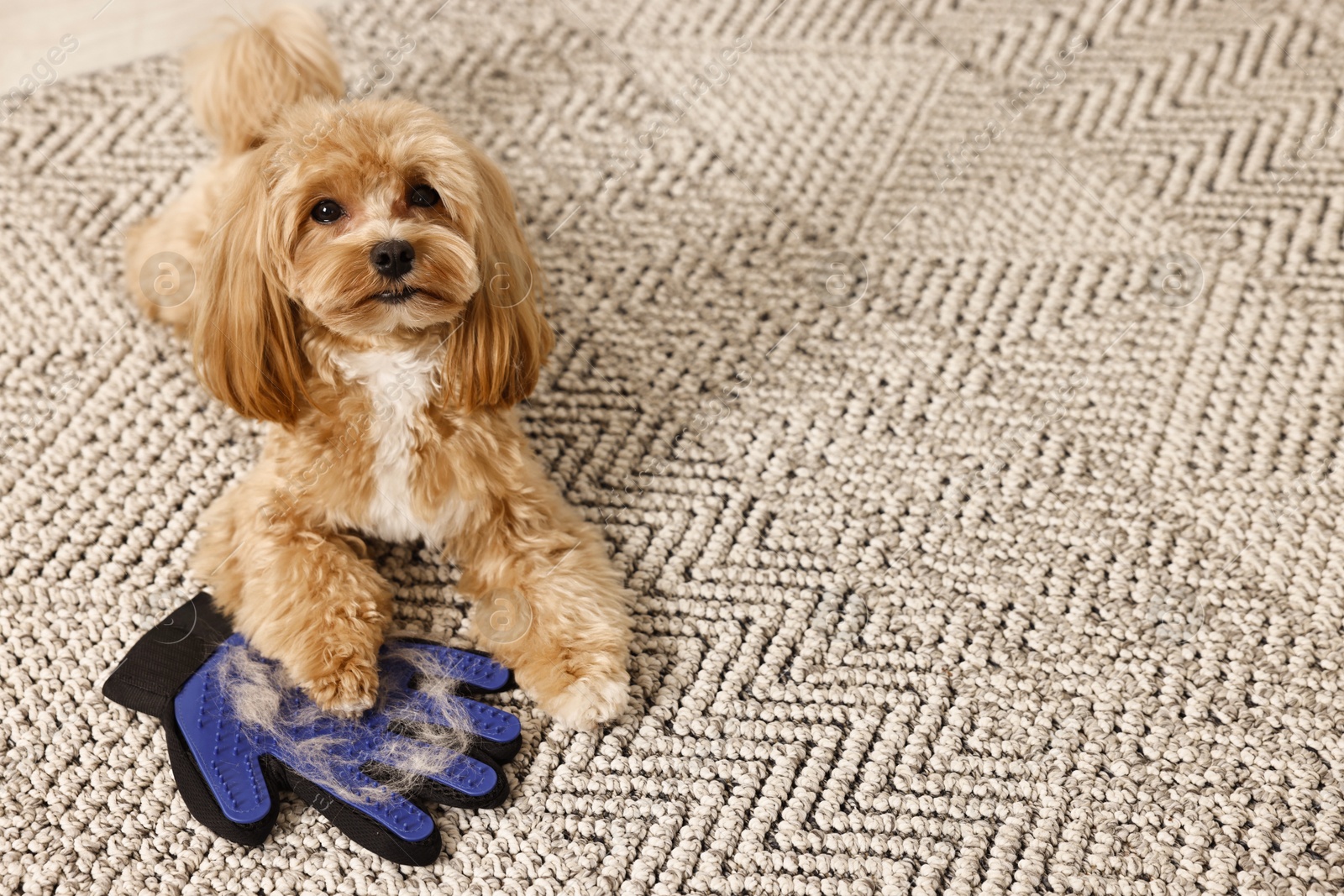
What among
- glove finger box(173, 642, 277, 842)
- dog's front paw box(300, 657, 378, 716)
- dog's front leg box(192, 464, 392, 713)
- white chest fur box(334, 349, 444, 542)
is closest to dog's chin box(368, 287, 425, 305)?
white chest fur box(334, 349, 444, 542)

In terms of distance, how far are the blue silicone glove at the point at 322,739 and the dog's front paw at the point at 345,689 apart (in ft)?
0.10

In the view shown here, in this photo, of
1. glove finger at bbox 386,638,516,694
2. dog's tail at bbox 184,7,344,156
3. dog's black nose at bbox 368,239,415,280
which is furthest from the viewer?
dog's tail at bbox 184,7,344,156

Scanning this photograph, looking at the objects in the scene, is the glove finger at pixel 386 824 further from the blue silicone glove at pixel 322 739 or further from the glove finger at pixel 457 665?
the glove finger at pixel 457 665

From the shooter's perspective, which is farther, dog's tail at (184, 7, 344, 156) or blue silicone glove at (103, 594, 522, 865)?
dog's tail at (184, 7, 344, 156)

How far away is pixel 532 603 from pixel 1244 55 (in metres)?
1.88

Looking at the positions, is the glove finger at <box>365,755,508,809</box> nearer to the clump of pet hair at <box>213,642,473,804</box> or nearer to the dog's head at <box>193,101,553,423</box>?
the clump of pet hair at <box>213,642,473,804</box>

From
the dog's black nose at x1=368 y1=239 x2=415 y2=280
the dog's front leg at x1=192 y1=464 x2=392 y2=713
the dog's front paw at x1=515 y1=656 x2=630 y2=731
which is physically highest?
the dog's black nose at x1=368 y1=239 x2=415 y2=280

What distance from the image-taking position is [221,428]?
1.76 m

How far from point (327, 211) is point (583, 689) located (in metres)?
0.70

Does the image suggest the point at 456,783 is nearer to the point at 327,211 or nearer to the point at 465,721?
the point at 465,721

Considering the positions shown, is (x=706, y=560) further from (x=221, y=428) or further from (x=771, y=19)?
(x=771, y=19)

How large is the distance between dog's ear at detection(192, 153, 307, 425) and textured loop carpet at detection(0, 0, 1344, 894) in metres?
0.36

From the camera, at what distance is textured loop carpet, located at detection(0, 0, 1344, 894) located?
4.66 feet

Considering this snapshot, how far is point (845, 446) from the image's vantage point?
179cm
